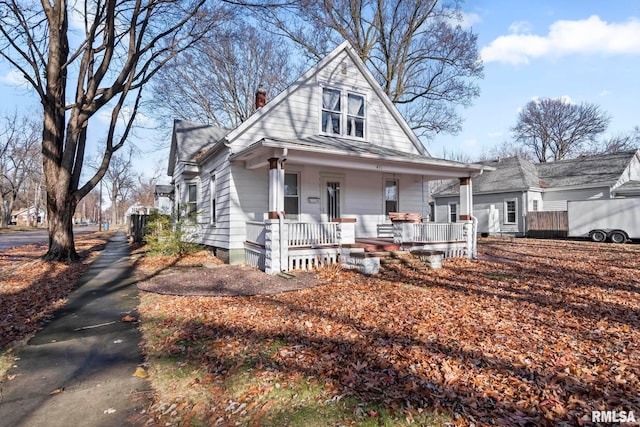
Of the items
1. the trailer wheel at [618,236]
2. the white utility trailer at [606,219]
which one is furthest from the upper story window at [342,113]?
the trailer wheel at [618,236]

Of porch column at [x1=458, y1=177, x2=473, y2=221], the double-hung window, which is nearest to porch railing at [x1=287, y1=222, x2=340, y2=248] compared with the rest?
the double-hung window

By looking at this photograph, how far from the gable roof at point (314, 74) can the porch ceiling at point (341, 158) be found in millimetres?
1199

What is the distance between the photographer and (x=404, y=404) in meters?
2.92

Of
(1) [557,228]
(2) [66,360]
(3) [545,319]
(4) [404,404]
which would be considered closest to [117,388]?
(2) [66,360]

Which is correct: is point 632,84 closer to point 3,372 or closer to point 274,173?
point 274,173

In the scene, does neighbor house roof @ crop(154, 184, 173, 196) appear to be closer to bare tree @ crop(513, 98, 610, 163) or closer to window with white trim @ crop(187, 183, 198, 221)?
window with white trim @ crop(187, 183, 198, 221)

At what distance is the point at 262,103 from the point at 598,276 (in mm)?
11281

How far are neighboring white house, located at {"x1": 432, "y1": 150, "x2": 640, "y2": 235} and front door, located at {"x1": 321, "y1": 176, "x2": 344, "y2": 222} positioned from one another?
13.3m

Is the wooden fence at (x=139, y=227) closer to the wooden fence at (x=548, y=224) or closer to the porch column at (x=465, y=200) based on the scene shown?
the porch column at (x=465, y=200)

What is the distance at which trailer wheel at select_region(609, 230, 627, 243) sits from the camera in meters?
17.6

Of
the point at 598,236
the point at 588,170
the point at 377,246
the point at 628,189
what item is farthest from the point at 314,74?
the point at 588,170

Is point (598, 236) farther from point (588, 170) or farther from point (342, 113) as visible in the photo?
point (342, 113)

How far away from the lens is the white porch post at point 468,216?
11.6 meters

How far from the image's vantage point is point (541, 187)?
23.6 m
